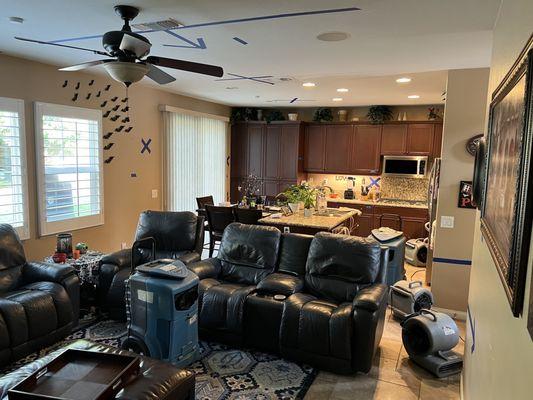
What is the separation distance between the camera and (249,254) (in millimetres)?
4016

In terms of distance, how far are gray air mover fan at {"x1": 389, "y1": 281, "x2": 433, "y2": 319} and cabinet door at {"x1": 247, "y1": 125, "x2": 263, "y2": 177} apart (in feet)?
16.1

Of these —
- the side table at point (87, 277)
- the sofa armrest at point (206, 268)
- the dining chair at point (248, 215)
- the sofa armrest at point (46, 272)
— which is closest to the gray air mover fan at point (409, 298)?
the sofa armrest at point (206, 268)

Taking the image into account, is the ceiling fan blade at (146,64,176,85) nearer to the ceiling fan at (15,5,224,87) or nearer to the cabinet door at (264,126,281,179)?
the ceiling fan at (15,5,224,87)

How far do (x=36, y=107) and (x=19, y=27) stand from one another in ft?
4.84

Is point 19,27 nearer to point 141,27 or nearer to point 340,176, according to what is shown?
point 141,27

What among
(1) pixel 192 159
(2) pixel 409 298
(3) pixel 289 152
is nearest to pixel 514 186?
(2) pixel 409 298

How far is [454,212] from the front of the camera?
4.34 meters

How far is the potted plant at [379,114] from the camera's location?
25.1 ft

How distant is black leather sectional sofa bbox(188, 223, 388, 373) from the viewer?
3070 mm

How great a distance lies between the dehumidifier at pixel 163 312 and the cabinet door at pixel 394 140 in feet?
18.6

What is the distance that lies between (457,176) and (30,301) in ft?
14.1

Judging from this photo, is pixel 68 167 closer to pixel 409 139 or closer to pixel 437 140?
pixel 409 139

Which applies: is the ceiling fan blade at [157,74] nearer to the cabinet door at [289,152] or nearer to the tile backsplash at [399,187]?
the cabinet door at [289,152]

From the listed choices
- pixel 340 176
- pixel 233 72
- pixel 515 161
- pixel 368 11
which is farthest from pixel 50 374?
pixel 340 176
